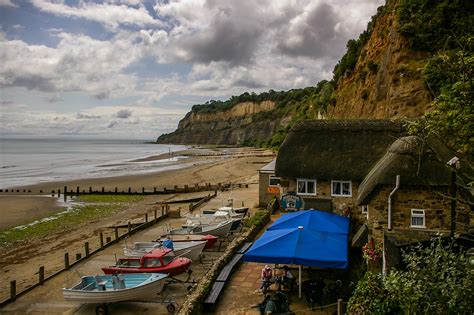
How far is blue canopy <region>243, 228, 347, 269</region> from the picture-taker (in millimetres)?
11375

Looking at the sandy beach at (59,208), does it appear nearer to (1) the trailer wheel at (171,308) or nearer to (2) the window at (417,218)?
(1) the trailer wheel at (171,308)

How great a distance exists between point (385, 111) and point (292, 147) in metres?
13.2

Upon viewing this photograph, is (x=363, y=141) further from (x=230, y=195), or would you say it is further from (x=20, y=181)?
(x=20, y=181)

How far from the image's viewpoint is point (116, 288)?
14.7 metres

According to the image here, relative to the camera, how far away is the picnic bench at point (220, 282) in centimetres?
1233

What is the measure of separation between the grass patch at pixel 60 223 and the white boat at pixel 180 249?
11.9 metres

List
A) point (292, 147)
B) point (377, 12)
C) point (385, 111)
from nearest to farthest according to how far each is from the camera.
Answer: point (292, 147) → point (385, 111) → point (377, 12)

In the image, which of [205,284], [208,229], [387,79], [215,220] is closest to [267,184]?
[215,220]

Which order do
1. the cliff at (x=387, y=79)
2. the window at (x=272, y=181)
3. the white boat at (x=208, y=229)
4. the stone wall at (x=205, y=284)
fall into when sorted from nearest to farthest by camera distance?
the stone wall at (x=205, y=284), the white boat at (x=208, y=229), the window at (x=272, y=181), the cliff at (x=387, y=79)

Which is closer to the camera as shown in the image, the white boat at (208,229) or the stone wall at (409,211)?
the stone wall at (409,211)

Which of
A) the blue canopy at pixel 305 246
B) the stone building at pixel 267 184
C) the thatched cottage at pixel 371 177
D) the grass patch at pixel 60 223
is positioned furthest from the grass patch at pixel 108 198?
the blue canopy at pixel 305 246

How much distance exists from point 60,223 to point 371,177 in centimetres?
2575

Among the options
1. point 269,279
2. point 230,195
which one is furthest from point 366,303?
point 230,195

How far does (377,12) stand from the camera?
39000mm
